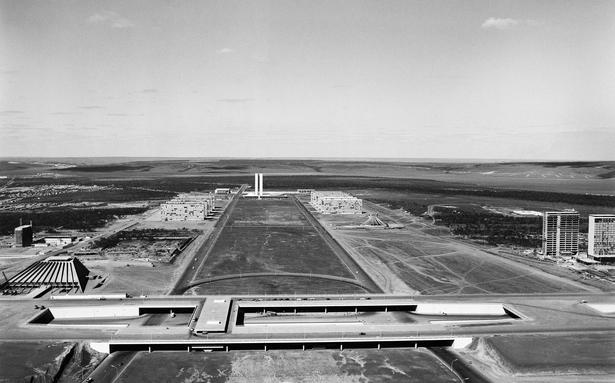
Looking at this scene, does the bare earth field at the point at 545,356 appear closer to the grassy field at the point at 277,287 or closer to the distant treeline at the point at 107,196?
the grassy field at the point at 277,287

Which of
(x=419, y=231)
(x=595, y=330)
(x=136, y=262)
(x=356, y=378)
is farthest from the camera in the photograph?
(x=419, y=231)

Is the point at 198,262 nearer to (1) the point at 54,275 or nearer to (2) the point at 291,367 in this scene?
(1) the point at 54,275

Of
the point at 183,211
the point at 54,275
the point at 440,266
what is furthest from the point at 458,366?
the point at 183,211

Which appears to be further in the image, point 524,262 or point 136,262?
point 524,262

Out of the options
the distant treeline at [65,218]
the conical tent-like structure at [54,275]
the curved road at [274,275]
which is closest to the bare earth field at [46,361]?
the conical tent-like structure at [54,275]

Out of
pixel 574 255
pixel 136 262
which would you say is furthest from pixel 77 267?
pixel 574 255

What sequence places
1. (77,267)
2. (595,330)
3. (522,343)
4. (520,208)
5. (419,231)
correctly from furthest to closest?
(520,208), (419,231), (77,267), (595,330), (522,343)

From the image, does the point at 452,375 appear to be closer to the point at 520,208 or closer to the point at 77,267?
the point at 77,267
